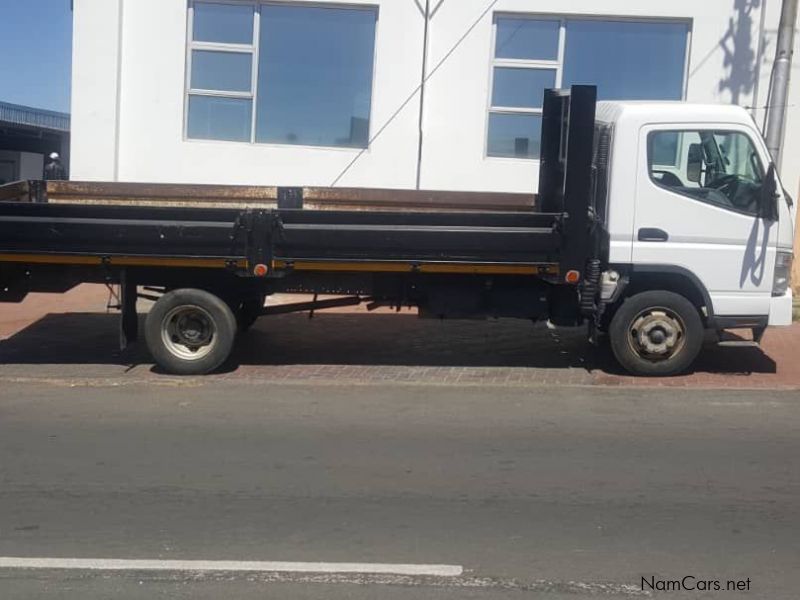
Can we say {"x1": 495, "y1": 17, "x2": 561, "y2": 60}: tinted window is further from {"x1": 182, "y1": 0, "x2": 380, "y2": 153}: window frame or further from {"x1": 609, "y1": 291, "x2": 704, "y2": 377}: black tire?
{"x1": 609, "y1": 291, "x2": 704, "y2": 377}: black tire

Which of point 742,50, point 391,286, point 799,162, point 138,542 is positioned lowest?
point 138,542

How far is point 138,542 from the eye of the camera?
5.21 metres

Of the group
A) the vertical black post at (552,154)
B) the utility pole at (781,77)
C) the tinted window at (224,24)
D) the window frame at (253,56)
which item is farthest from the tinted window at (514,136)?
the vertical black post at (552,154)

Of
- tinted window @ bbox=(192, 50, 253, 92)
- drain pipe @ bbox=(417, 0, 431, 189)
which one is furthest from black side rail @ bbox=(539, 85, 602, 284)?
tinted window @ bbox=(192, 50, 253, 92)

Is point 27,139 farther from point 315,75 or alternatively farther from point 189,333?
point 189,333

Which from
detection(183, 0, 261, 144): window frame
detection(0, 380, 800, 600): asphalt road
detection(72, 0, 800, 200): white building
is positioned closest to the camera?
detection(0, 380, 800, 600): asphalt road

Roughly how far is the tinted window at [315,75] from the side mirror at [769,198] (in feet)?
22.0

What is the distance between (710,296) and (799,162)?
5.75 metres

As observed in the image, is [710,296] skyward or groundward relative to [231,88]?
groundward

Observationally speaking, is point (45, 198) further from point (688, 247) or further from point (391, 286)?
point (688, 247)

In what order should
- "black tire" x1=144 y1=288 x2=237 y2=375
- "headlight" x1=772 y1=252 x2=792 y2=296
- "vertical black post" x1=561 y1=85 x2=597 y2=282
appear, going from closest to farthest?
"vertical black post" x1=561 y1=85 x2=597 y2=282 → "headlight" x1=772 y1=252 x2=792 y2=296 → "black tire" x1=144 y1=288 x2=237 y2=375

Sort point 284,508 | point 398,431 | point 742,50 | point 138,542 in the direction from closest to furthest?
1. point 138,542
2. point 284,508
3. point 398,431
4. point 742,50

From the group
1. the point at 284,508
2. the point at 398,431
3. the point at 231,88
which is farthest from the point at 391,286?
the point at 231,88

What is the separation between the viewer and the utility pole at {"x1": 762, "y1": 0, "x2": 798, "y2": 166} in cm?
1209
